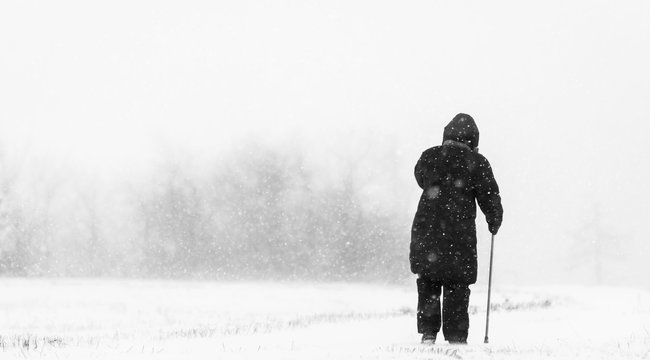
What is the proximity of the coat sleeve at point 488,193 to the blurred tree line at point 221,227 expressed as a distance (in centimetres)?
3917

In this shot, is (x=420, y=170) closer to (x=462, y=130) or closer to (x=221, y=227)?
(x=462, y=130)

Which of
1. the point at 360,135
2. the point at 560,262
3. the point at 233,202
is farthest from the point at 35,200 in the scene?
the point at 560,262

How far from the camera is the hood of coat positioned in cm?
910

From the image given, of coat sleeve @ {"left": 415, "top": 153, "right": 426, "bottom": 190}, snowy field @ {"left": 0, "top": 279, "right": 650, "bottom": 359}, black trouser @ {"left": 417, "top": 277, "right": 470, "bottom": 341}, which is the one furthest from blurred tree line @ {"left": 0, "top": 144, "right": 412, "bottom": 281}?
black trouser @ {"left": 417, "top": 277, "right": 470, "bottom": 341}

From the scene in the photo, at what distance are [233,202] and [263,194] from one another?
6.76ft

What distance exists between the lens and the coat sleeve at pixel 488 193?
902 centimetres

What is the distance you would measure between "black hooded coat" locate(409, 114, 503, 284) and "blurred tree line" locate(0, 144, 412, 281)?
3918cm

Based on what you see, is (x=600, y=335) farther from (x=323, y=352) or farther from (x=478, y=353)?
(x=323, y=352)

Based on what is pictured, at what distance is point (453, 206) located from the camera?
8945 mm

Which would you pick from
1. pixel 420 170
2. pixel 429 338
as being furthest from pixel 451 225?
pixel 429 338

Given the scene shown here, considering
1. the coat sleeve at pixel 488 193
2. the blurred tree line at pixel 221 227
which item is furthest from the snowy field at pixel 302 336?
the blurred tree line at pixel 221 227

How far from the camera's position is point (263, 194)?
5509 cm

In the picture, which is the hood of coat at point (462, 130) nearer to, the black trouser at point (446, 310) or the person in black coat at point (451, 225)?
the person in black coat at point (451, 225)

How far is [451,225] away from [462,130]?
1.04m
